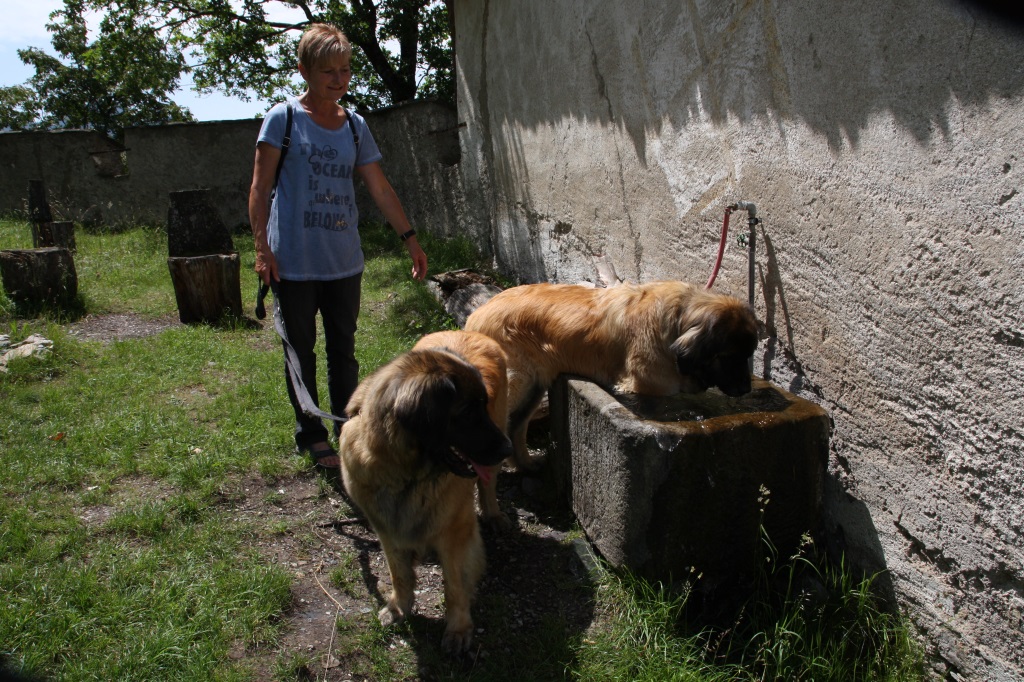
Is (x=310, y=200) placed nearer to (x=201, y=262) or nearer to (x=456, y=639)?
(x=456, y=639)

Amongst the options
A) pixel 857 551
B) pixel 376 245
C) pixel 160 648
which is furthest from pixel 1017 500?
pixel 376 245

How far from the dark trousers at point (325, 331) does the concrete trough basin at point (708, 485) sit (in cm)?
172

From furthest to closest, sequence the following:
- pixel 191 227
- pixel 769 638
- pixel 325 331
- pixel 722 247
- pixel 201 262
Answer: pixel 191 227
pixel 201 262
pixel 325 331
pixel 722 247
pixel 769 638

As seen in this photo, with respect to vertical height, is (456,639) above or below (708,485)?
below

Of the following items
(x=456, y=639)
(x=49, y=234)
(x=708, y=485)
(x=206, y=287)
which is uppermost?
(x=49, y=234)

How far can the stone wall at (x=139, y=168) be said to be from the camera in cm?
1291

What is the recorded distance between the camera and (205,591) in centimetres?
326

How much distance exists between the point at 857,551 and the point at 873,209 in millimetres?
1578

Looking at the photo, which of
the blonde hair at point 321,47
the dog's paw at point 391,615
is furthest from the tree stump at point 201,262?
the dog's paw at point 391,615

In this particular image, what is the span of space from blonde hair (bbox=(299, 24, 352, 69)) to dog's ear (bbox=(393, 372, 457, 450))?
202cm

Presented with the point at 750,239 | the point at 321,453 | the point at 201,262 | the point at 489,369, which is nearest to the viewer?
the point at 489,369

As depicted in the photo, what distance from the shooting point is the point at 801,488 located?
3.27 meters

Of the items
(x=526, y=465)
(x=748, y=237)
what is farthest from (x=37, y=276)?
(x=748, y=237)

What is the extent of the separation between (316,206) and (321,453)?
5.14ft
